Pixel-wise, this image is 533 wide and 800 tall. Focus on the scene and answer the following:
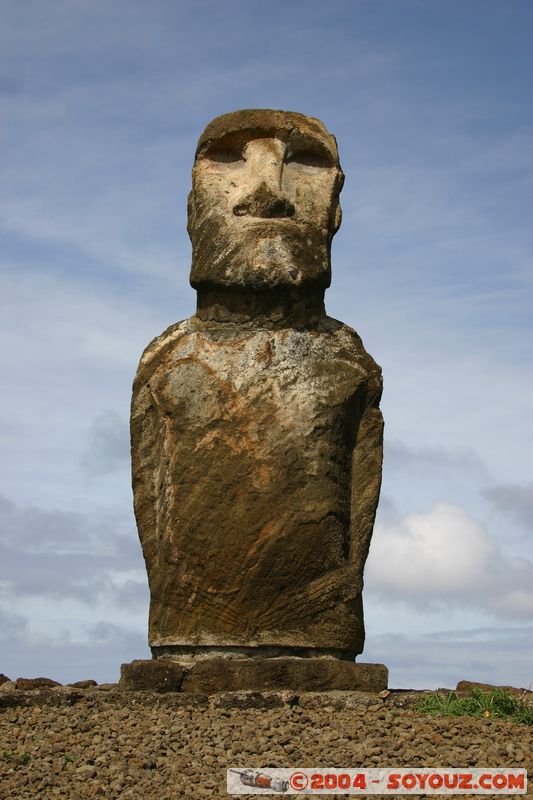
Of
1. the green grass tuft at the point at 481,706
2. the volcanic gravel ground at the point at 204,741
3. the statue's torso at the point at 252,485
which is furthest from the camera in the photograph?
the statue's torso at the point at 252,485

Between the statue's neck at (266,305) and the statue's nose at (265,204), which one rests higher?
the statue's nose at (265,204)

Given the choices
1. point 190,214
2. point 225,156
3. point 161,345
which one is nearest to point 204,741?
point 161,345

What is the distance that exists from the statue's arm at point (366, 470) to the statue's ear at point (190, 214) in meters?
1.83

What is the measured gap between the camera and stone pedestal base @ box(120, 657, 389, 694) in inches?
384

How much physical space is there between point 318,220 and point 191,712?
3890 millimetres

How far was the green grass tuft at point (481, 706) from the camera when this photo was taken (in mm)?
9625

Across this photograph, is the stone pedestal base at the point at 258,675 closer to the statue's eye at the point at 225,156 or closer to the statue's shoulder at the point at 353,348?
the statue's shoulder at the point at 353,348

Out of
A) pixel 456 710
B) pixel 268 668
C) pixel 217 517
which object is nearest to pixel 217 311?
pixel 217 517

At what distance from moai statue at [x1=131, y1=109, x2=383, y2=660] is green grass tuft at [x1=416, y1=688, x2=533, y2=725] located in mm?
821

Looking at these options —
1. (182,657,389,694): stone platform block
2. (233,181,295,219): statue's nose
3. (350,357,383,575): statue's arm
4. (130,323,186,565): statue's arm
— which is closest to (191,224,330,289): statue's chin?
(233,181,295,219): statue's nose

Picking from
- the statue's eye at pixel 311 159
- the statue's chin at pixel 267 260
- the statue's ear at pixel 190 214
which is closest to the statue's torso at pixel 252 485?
the statue's chin at pixel 267 260

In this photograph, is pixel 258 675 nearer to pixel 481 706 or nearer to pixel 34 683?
pixel 481 706

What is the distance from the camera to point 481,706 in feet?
32.2

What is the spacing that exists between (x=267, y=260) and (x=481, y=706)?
3.66 meters
